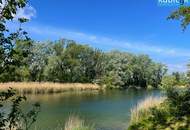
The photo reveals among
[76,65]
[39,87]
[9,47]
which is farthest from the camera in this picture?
[76,65]

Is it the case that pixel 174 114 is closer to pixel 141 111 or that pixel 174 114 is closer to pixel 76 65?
pixel 141 111

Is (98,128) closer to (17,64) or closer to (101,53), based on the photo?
(17,64)

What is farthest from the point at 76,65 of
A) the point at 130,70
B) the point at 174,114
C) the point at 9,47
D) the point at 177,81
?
the point at 9,47

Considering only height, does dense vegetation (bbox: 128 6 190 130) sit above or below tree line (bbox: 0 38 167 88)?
below

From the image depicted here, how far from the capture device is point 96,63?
67.4 metres

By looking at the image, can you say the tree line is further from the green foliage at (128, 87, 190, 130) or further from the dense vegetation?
the green foliage at (128, 87, 190, 130)

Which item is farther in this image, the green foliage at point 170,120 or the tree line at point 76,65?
the tree line at point 76,65

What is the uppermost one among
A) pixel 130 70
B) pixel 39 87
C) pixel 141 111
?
pixel 130 70

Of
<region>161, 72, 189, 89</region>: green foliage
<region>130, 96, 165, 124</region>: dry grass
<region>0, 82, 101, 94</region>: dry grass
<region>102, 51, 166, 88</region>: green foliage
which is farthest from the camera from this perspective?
<region>102, 51, 166, 88</region>: green foliage

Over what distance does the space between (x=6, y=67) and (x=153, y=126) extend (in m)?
5.77

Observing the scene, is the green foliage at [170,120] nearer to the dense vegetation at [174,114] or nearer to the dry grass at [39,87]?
the dense vegetation at [174,114]

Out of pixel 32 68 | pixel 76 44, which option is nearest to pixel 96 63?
pixel 76 44

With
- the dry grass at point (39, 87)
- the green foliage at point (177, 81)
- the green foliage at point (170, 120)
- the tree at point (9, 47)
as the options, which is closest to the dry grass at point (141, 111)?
the green foliage at point (177, 81)

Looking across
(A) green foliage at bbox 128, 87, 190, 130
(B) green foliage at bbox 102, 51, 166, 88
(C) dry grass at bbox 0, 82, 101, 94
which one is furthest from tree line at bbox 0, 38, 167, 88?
(A) green foliage at bbox 128, 87, 190, 130
